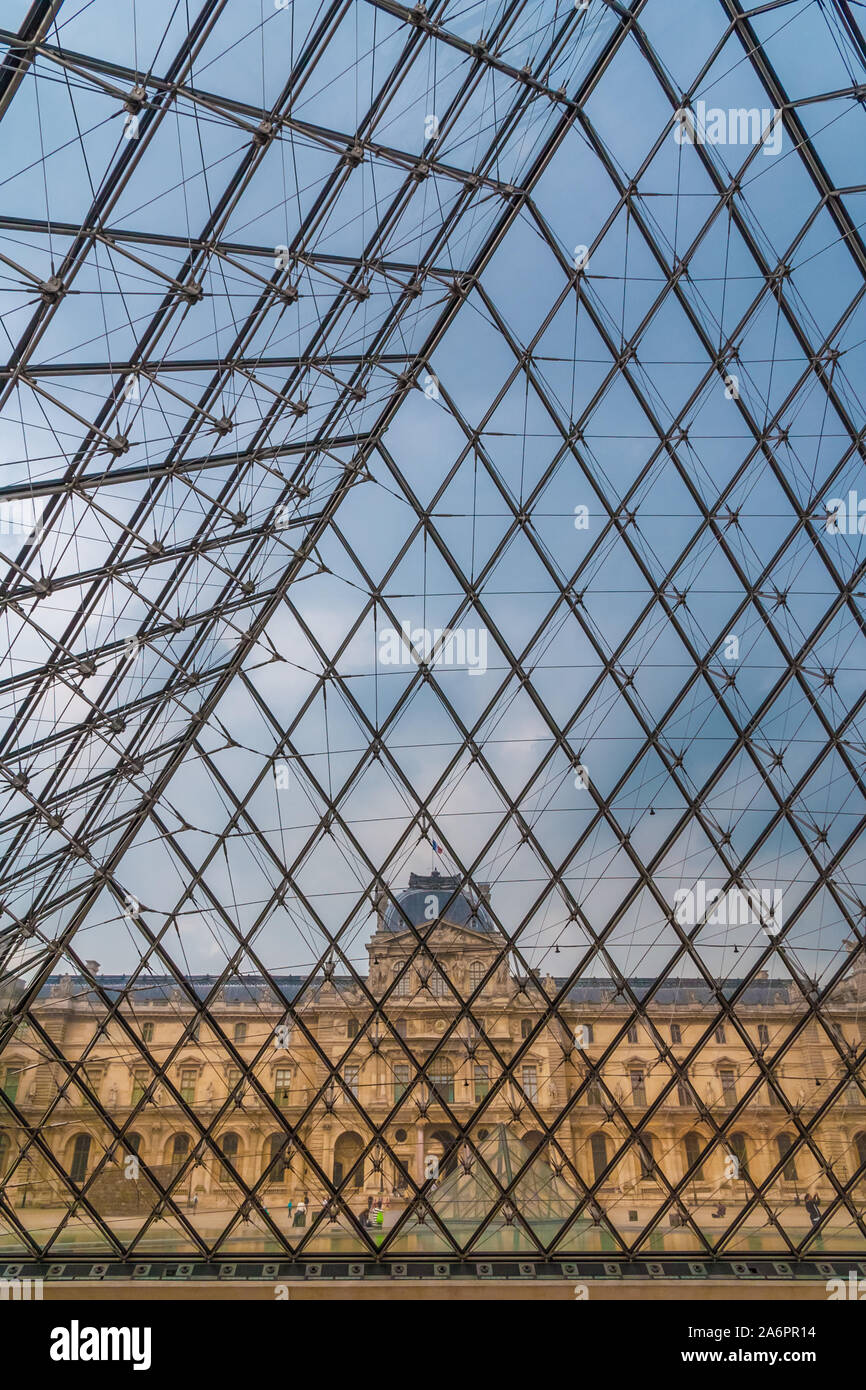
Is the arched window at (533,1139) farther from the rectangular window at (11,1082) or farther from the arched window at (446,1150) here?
the rectangular window at (11,1082)

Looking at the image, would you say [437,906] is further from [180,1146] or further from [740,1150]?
[740,1150]

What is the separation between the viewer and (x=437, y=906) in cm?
2148

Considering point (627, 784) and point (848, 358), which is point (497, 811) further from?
point (848, 358)

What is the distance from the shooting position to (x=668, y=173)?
67.3 feet

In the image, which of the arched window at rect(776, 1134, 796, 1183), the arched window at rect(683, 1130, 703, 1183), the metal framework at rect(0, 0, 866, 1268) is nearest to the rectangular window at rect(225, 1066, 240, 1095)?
the metal framework at rect(0, 0, 866, 1268)

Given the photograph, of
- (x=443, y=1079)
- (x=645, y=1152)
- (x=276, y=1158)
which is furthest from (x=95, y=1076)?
(x=645, y=1152)

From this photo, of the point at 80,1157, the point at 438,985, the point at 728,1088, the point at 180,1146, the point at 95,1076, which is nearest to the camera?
the point at 80,1157

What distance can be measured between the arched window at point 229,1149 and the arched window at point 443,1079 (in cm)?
402

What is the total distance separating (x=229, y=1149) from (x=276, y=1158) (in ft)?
3.08

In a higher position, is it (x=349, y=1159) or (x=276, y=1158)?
(x=276, y=1158)

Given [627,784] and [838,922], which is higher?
[627,784]

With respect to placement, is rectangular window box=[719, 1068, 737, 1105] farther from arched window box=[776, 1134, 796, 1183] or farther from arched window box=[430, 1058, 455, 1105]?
arched window box=[430, 1058, 455, 1105]
